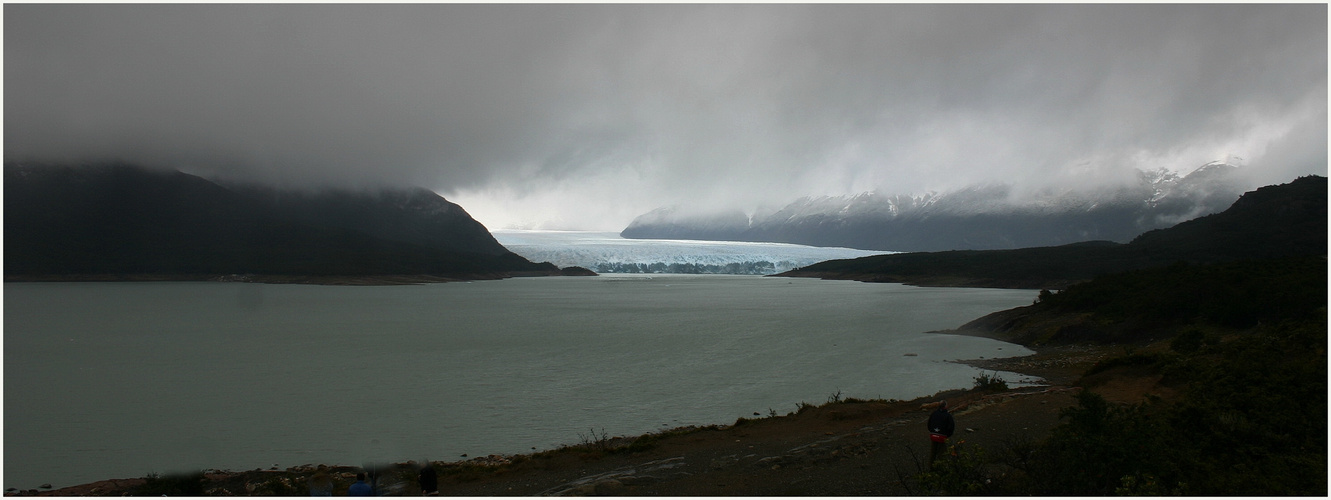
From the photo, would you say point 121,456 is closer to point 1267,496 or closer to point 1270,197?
point 1267,496

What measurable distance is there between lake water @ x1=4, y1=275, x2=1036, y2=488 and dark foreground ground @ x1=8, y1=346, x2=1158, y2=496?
1433 millimetres

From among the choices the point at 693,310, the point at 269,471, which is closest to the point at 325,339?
the point at 269,471

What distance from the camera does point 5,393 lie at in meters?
17.6

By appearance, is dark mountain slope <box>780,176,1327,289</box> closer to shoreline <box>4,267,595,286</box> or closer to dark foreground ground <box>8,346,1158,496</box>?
dark foreground ground <box>8,346,1158,496</box>

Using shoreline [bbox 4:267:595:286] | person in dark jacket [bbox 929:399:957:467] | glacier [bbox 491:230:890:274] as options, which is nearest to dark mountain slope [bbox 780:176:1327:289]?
glacier [bbox 491:230:890:274]

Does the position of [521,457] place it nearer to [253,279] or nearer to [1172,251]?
[1172,251]

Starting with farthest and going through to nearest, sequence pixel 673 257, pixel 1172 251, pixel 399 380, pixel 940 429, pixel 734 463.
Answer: pixel 673 257 < pixel 1172 251 < pixel 399 380 < pixel 734 463 < pixel 940 429

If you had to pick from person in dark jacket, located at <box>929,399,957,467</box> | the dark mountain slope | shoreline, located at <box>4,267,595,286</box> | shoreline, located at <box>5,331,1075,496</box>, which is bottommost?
shoreline, located at <box>5,331,1075,496</box>

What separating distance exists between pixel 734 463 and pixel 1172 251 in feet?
254

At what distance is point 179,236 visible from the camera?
112m

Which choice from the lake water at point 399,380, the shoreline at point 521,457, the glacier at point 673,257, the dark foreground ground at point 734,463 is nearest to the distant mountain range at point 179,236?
the glacier at point 673,257

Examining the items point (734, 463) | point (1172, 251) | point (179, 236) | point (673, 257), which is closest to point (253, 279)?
point (179, 236)

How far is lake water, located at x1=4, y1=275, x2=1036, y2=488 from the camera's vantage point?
42.6 ft

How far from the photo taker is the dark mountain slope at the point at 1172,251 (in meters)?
61.0
